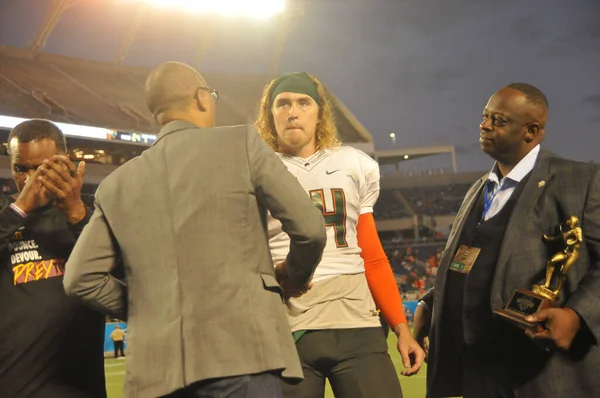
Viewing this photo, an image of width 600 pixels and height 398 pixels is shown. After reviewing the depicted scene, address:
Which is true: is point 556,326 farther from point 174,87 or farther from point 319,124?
point 174,87

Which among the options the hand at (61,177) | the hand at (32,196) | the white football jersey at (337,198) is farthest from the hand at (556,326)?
the hand at (32,196)

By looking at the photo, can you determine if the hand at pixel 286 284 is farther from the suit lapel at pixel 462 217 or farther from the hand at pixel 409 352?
the suit lapel at pixel 462 217

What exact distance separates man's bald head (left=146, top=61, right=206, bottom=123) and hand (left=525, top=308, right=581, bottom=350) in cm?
144

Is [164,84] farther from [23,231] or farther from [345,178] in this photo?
[23,231]

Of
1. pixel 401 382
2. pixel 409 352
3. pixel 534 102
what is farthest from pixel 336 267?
pixel 401 382

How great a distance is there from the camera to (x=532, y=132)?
288cm

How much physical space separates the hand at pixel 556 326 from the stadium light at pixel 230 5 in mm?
27102

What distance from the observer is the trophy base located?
2.29 metres

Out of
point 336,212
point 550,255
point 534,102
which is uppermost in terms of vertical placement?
point 534,102

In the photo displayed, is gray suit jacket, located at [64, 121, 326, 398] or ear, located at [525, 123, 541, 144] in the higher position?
ear, located at [525, 123, 541, 144]

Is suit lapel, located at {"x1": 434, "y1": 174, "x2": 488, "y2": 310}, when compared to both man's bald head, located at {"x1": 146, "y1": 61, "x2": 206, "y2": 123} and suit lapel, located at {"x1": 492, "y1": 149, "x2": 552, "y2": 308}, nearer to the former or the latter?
suit lapel, located at {"x1": 492, "y1": 149, "x2": 552, "y2": 308}

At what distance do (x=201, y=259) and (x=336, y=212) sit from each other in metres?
0.99

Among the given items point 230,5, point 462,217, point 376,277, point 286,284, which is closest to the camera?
point 286,284

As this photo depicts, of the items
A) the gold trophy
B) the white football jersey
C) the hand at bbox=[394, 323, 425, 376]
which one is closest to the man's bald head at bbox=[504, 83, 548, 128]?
the gold trophy
